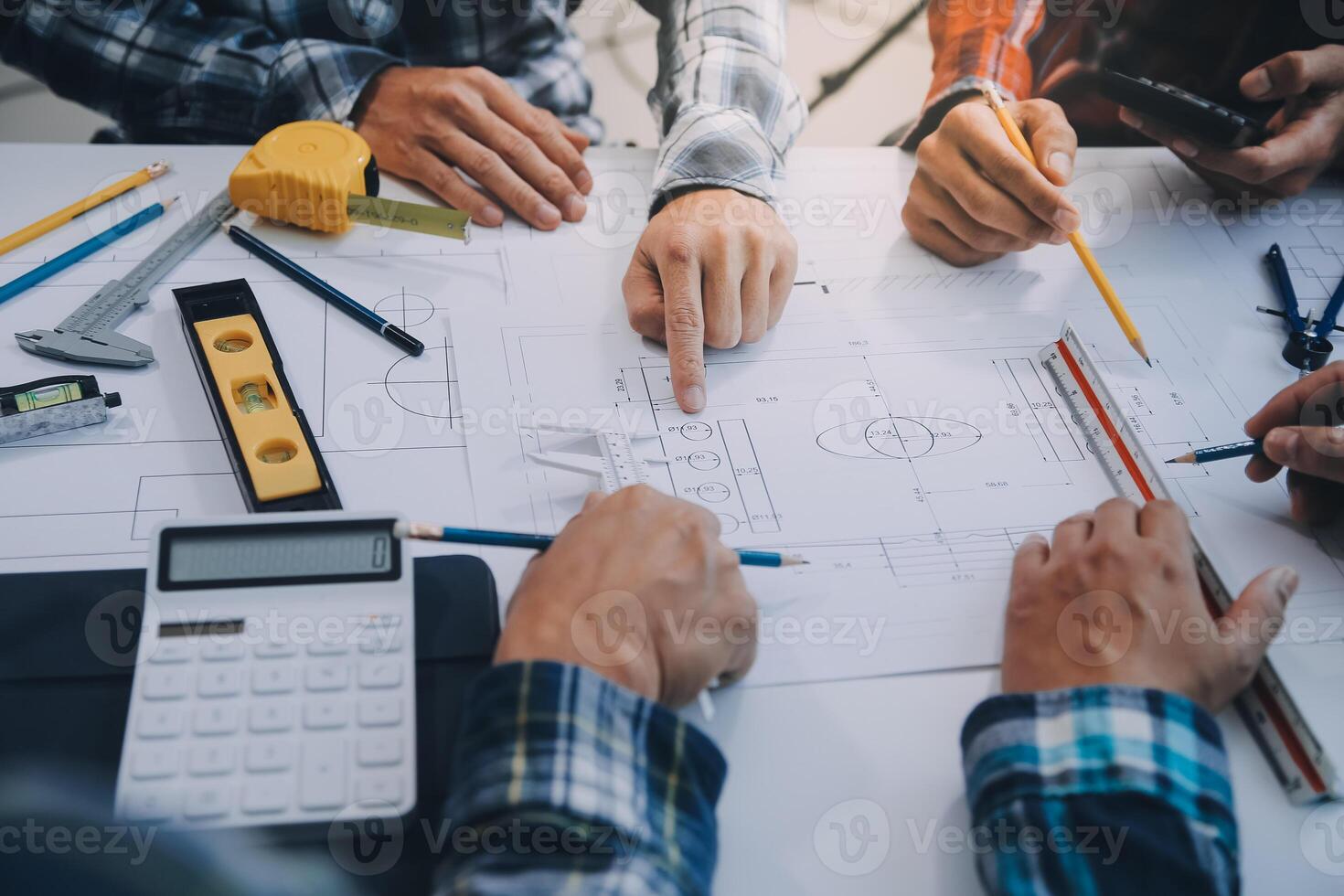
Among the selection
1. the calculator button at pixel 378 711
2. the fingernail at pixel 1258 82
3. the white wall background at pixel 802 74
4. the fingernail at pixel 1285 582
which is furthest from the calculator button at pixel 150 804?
the white wall background at pixel 802 74

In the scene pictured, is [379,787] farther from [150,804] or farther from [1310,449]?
[1310,449]

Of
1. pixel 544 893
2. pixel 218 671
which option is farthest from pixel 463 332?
pixel 544 893

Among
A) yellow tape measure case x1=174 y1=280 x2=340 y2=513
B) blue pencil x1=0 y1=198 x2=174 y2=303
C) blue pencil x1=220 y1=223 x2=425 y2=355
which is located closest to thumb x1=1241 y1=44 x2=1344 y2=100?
blue pencil x1=220 y1=223 x2=425 y2=355

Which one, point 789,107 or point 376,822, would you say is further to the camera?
point 789,107

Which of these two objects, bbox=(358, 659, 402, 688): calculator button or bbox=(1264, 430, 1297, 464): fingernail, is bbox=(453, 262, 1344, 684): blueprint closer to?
bbox=(1264, 430, 1297, 464): fingernail

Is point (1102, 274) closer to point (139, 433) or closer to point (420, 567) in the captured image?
point (420, 567)

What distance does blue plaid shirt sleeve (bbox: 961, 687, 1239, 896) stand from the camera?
0.51 m

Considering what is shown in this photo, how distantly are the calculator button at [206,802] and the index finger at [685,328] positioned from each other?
17.0 inches

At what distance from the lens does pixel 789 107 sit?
43.6 inches

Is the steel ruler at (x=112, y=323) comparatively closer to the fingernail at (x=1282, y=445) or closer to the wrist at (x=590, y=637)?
the wrist at (x=590, y=637)

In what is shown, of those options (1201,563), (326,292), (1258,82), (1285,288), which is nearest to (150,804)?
(326,292)

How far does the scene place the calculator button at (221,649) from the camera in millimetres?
554

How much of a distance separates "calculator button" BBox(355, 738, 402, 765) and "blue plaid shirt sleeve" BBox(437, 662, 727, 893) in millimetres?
36

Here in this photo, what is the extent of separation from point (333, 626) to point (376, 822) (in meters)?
0.12
